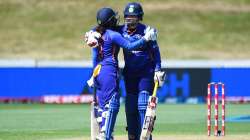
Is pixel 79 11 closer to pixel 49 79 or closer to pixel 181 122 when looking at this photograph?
pixel 49 79

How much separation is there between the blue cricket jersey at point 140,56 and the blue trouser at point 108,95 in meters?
0.44

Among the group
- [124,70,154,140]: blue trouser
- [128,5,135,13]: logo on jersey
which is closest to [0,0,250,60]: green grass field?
[124,70,154,140]: blue trouser

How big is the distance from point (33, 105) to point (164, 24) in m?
23.7

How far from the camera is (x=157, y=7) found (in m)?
57.4

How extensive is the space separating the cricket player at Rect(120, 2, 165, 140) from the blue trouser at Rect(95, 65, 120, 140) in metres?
0.45

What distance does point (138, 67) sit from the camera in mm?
14203

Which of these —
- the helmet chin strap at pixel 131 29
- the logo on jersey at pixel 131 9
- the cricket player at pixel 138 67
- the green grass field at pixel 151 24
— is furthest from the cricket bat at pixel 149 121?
the green grass field at pixel 151 24

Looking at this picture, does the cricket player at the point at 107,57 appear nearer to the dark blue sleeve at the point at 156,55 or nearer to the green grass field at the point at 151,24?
the dark blue sleeve at the point at 156,55

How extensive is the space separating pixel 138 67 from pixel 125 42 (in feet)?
2.11

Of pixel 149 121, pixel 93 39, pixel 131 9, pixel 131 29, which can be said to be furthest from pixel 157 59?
pixel 93 39

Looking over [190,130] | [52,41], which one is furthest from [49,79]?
[52,41]

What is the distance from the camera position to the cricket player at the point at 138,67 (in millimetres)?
14094

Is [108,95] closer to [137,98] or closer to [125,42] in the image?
[137,98]

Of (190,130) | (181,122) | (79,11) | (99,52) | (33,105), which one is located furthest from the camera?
(79,11)
